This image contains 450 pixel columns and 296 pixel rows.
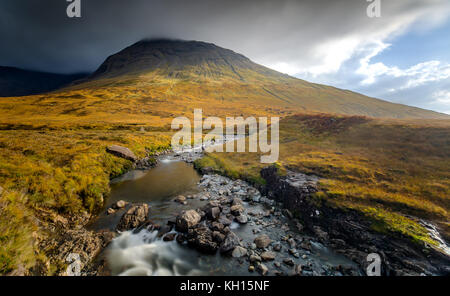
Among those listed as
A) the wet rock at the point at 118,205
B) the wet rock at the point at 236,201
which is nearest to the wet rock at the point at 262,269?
the wet rock at the point at 236,201

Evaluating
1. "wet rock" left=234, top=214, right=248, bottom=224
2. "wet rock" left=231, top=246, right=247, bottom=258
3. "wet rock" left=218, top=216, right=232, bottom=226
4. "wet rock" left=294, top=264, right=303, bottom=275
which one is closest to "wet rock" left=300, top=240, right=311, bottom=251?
"wet rock" left=294, top=264, right=303, bottom=275

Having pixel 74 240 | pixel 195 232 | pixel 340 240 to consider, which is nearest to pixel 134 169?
pixel 74 240

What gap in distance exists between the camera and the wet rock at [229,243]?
12492mm

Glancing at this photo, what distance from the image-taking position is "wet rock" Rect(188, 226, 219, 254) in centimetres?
1270

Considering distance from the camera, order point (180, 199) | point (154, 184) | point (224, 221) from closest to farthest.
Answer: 1. point (224, 221)
2. point (180, 199)
3. point (154, 184)

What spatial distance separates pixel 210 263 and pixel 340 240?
386 inches

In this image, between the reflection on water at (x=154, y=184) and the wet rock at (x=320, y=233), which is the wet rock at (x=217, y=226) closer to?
the wet rock at (x=320, y=233)

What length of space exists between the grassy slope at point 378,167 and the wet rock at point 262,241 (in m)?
6.93

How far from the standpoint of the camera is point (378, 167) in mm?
20953

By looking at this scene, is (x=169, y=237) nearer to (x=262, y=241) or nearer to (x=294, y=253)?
(x=262, y=241)

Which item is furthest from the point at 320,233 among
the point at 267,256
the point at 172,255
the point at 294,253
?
the point at 172,255

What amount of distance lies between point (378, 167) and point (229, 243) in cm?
2029

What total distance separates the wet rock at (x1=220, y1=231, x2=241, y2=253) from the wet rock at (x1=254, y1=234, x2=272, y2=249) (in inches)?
54.2

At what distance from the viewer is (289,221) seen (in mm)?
16219
